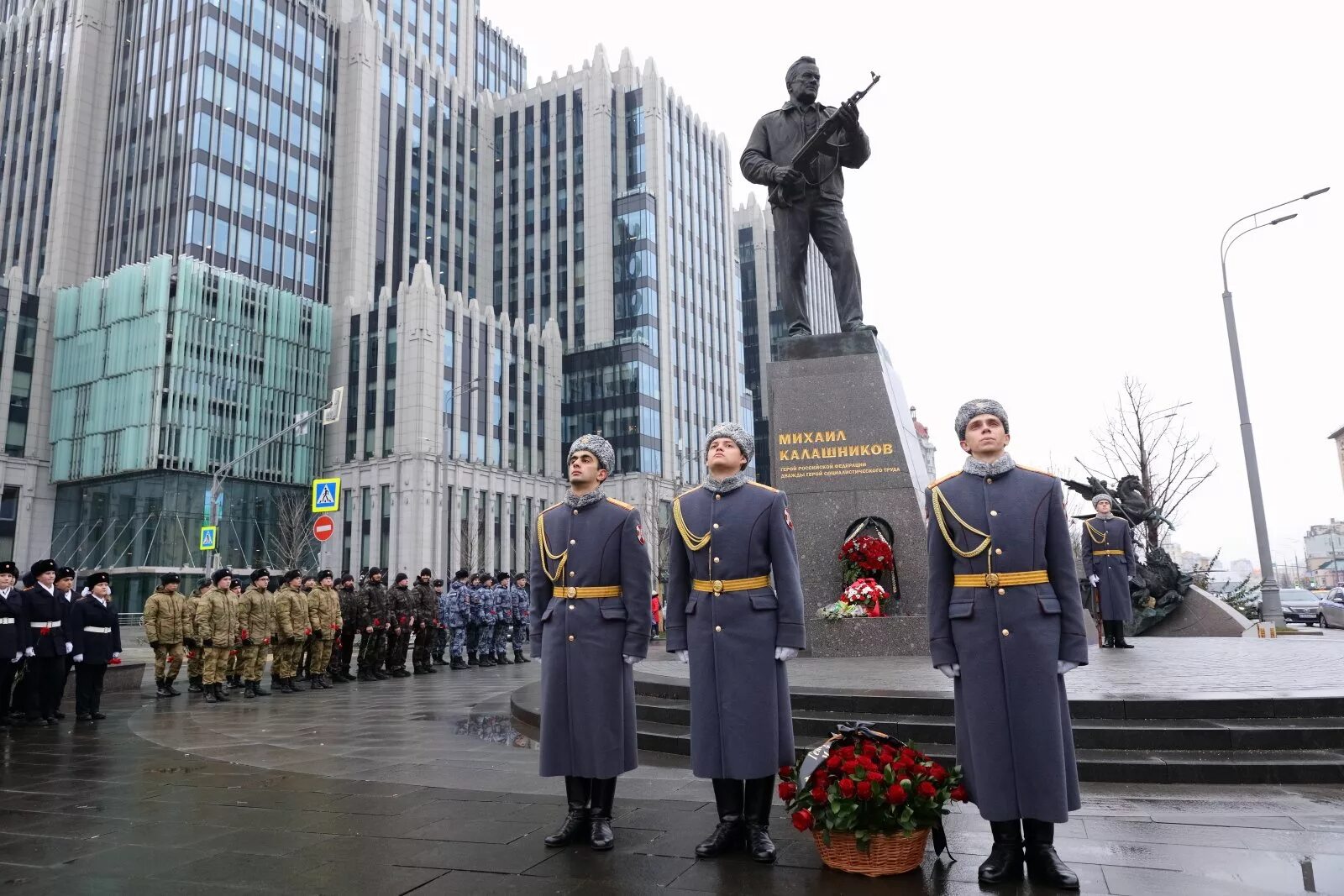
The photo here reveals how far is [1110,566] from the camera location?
11.7 metres

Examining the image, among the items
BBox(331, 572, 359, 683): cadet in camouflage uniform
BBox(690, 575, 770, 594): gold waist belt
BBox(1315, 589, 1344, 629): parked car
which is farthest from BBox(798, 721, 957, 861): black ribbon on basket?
BBox(1315, 589, 1344, 629): parked car

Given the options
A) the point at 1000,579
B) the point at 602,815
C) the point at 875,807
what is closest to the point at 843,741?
the point at 875,807

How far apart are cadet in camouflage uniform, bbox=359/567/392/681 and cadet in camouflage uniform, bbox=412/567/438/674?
0.92 meters

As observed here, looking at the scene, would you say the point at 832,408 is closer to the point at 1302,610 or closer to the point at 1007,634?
the point at 1007,634

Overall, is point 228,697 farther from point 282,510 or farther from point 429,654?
point 282,510

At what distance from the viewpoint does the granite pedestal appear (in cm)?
988

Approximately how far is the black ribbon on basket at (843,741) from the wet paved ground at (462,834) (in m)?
0.11

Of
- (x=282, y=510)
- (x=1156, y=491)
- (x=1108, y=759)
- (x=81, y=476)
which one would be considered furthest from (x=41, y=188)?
(x=1108, y=759)

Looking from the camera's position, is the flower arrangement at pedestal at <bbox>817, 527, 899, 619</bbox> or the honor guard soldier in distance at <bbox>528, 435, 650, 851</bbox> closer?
the honor guard soldier in distance at <bbox>528, 435, 650, 851</bbox>

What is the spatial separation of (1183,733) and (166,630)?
1409 centimetres

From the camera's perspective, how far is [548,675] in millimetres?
4965

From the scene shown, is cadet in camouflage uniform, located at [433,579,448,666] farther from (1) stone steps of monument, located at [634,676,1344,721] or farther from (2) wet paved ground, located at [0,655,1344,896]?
(1) stone steps of monument, located at [634,676,1344,721]

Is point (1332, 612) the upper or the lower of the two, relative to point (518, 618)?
lower

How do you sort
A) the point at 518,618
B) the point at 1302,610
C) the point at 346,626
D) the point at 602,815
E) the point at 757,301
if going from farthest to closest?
the point at 757,301 < the point at 1302,610 < the point at 518,618 < the point at 346,626 < the point at 602,815
